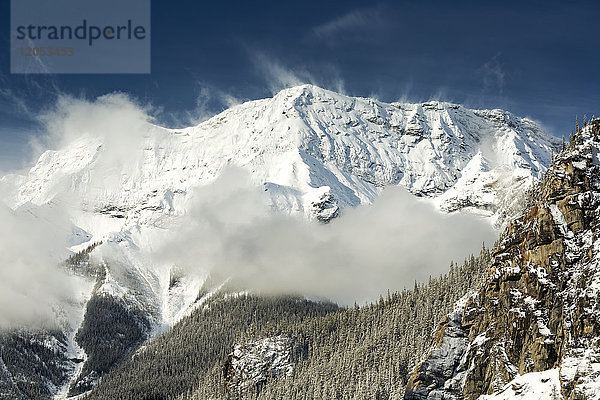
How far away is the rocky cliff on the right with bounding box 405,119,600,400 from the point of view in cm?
7288

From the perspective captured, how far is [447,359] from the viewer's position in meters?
98.5

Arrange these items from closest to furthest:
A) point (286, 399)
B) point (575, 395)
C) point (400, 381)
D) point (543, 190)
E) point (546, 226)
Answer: point (575, 395) → point (546, 226) → point (543, 190) → point (400, 381) → point (286, 399)

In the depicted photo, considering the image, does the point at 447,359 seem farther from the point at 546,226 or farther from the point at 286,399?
the point at 286,399

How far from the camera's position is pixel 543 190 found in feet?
312

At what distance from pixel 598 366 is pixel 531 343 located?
1402 centimetres

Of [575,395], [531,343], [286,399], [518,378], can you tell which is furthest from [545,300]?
[286,399]

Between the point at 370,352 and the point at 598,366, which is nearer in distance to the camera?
the point at 598,366

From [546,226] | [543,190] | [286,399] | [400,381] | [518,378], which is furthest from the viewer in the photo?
[286,399]

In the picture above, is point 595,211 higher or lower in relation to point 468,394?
higher

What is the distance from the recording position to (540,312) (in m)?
82.5

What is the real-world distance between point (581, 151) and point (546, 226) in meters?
14.0

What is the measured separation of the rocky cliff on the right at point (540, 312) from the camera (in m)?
72.9

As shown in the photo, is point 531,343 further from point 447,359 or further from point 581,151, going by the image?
point 581,151

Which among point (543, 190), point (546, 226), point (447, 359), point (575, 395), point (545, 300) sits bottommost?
point (575, 395)
